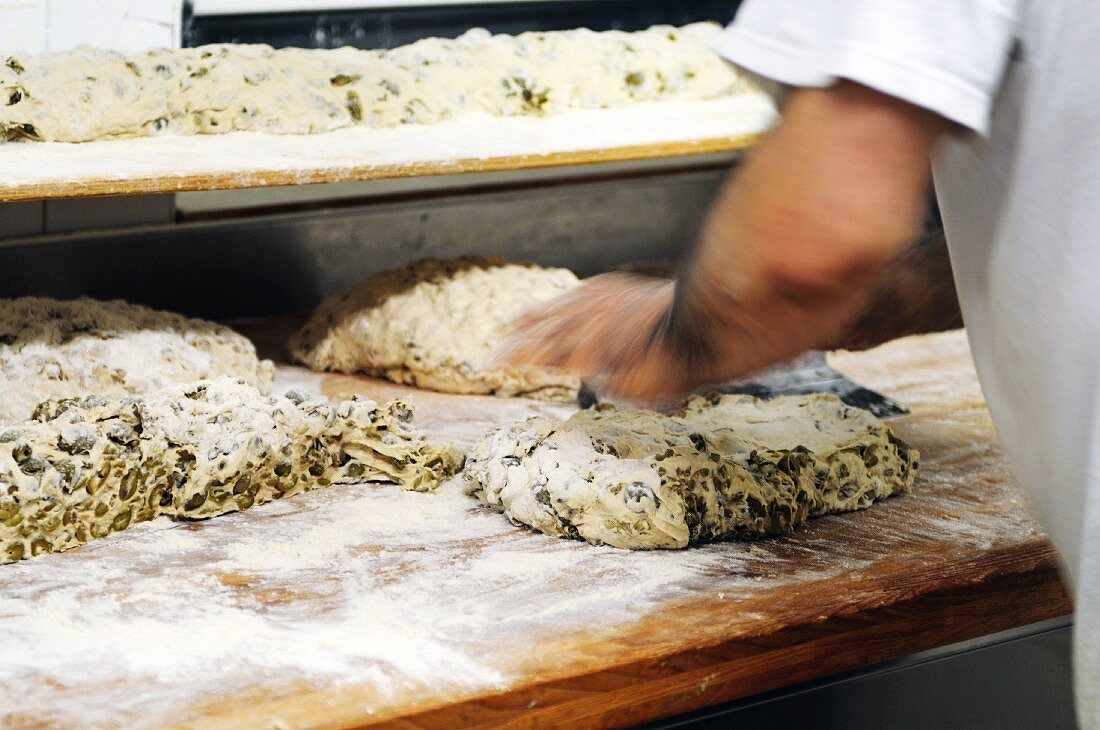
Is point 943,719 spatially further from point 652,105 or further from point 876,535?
point 652,105

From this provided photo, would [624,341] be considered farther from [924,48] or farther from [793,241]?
[924,48]

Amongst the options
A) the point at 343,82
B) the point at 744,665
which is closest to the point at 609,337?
the point at 744,665

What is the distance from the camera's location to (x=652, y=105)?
88.9 inches

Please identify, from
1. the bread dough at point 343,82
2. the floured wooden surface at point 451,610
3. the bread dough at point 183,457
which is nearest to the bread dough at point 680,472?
the floured wooden surface at point 451,610

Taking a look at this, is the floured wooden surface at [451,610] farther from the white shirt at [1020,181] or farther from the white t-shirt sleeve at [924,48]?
the white t-shirt sleeve at [924,48]

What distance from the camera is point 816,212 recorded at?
2.40 ft

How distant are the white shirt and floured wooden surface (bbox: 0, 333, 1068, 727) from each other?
1.21 feet

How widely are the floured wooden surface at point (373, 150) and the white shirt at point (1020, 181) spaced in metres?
0.77

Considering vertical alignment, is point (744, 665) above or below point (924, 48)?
below

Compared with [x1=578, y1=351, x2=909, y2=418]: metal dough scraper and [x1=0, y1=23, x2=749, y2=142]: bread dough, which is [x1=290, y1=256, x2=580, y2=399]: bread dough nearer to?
[x1=578, y1=351, x2=909, y2=418]: metal dough scraper

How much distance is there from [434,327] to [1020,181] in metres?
1.36

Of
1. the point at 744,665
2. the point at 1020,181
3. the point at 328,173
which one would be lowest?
the point at 744,665

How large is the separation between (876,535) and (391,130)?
113cm

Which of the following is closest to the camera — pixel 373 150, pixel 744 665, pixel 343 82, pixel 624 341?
pixel 624 341
